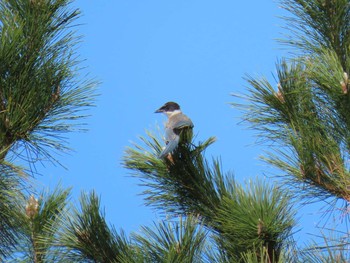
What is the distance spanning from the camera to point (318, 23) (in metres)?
3.83

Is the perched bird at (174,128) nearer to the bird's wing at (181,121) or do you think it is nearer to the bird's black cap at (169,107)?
the bird's wing at (181,121)

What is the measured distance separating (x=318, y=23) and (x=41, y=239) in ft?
4.79

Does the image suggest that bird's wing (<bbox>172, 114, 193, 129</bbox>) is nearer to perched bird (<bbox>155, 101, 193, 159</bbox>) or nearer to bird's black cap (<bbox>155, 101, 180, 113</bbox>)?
perched bird (<bbox>155, 101, 193, 159</bbox>)

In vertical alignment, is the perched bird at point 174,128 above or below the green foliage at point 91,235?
above

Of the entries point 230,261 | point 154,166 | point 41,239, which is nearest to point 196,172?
point 154,166

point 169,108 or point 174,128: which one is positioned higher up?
point 169,108

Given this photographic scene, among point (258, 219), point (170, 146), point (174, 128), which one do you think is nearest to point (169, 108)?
point (174, 128)

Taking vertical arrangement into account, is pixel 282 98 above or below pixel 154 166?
above

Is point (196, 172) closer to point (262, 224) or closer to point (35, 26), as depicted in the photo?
point (262, 224)

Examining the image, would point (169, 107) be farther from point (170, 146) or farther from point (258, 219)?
point (258, 219)

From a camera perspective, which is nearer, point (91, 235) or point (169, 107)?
point (91, 235)

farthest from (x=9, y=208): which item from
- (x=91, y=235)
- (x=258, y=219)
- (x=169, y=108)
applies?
(x=169, y=108)

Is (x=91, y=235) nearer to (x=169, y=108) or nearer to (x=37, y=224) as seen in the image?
(x=37, y=224)

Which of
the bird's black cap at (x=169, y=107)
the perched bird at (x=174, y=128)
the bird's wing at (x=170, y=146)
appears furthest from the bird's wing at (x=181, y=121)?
the bird's black cap at (x=169, y=107)
